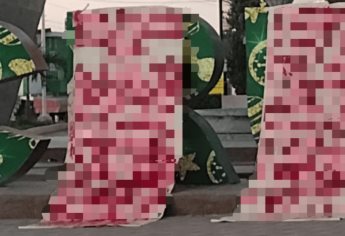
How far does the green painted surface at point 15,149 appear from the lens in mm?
9055

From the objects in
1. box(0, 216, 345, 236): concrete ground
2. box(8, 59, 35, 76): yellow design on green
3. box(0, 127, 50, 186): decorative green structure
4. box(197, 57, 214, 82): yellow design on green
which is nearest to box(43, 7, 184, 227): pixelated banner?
box(0, 216, 345, 236): concrete ground

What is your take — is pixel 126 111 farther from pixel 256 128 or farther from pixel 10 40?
pixel 10 40

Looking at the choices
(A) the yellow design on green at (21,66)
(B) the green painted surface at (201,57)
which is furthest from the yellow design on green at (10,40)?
(B) the green painted surface at (201,57)

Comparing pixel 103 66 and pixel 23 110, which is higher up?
pixel 103 66

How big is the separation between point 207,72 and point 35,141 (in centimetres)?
221

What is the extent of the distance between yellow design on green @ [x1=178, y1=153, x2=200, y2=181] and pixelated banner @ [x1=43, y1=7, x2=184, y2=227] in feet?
2.28

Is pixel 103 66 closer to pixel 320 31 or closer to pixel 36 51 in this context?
pixel 36 51

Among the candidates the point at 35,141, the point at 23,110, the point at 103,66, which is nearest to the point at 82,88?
the point at 103,66

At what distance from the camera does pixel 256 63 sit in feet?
29.1

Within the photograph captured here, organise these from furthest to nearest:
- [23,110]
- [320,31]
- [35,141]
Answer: [23,110], [35,141], [320,31]

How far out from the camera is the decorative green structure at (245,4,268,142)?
29.0 ft

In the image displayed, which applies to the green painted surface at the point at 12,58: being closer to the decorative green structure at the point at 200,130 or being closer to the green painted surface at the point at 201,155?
the decorative green structure at the point at 200,130

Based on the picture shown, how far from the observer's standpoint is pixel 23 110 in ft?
130

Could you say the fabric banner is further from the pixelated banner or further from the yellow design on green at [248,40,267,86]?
the pixelated banner
